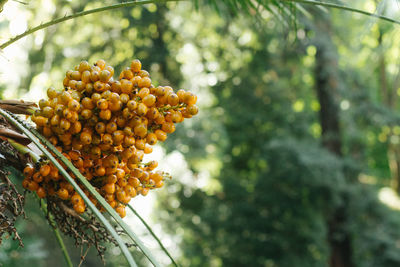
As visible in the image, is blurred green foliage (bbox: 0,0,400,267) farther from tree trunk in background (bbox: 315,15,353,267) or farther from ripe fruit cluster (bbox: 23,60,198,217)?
ripe fruit cluster (bbox: 23,60,198,217)

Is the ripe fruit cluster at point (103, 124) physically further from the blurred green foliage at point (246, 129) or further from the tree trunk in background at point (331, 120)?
the tree trunk in background at point (331, 120)

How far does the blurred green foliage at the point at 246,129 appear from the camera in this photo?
504 cm

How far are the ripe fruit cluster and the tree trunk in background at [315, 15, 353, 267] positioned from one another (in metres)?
4.90

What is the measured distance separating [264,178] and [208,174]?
77.3 inches

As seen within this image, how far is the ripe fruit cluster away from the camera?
885 millimetres

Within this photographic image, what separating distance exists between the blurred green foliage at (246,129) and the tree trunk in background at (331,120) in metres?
0.08

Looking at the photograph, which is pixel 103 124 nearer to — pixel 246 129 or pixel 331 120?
pixel 246 129

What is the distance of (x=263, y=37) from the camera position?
5.76 meters

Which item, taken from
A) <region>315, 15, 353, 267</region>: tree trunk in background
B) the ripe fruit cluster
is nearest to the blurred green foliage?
<region>315, 15, 353, 267</region>: tree trunk in background

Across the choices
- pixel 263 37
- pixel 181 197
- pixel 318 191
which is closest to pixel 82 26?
pixel 263 37

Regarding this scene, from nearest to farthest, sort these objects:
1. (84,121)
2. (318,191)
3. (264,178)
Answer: (84,121), (318,191), (264,178)

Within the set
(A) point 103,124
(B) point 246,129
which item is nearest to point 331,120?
(B) point 246,129

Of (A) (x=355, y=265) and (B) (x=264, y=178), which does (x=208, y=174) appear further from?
(A) (x=355, y=265)

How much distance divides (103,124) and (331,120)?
5768 mm
